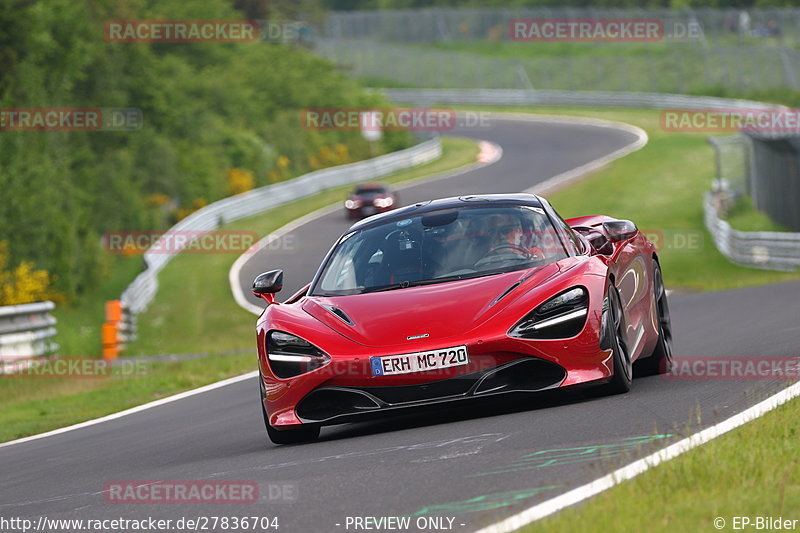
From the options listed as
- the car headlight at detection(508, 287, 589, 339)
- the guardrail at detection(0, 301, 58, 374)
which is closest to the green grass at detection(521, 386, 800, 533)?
the car headlight at detection(508, 287, 589, 339)

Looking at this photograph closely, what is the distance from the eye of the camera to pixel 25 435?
39.3 feet

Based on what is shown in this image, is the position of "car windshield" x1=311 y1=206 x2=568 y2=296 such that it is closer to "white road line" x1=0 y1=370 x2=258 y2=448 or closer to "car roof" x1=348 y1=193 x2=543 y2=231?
"car roof" x1=348 y1=193 x2=543 y2=231

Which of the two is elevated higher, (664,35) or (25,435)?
(664,35)

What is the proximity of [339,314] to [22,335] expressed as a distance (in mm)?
12799

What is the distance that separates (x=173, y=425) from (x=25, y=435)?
5.32 feet

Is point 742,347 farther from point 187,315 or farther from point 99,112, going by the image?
point 99,112

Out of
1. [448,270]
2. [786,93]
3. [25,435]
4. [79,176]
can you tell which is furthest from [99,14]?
A: [448,270]

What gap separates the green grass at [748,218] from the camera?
110 ft

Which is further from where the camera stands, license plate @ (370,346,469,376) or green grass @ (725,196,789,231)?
green grass @ (725,196,789,231)
